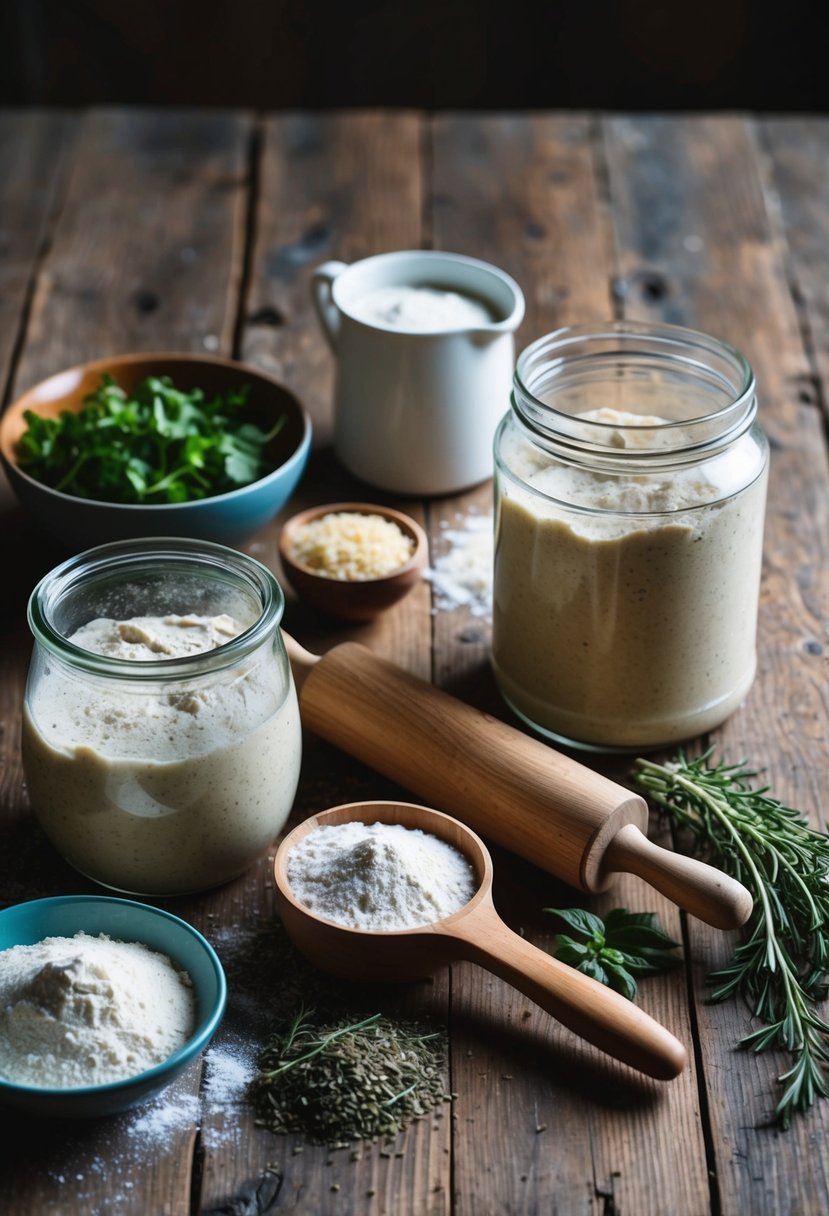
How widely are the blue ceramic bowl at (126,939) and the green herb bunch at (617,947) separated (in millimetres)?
296

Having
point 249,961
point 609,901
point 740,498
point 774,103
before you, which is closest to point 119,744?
point 249,961

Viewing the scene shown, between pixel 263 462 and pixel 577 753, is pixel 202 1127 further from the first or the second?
pixel 263 462

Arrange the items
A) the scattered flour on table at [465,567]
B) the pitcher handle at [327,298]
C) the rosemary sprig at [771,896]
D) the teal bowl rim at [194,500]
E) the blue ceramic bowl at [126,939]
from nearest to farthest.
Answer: the blue ceramic bowl at [126,939] → the rosemary sprig at [771,896] → the teal bowl rim at [194,500] → the scattered flour on table at [465,567] → the pitcher handle at [327,298]

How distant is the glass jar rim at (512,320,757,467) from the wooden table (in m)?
0.31

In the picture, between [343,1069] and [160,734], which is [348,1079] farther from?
[160,734]

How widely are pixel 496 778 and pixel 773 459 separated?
2.63 ft

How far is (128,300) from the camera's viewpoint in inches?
84.6

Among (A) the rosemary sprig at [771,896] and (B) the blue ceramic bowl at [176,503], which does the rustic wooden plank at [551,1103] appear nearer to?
(A) the rosemary sprig at [771,896]

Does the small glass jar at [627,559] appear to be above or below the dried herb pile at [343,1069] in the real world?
above

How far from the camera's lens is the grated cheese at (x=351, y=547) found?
153 cm

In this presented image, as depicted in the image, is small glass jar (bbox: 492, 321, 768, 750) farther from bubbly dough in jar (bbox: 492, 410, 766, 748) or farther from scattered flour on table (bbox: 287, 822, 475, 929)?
scattered flour on table (bbox: 287, 822, 475, 929)

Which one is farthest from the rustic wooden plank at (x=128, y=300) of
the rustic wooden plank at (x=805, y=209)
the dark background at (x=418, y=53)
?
the dark background at (x=418, y=53)

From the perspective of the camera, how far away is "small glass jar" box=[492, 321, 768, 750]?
1.26 metres

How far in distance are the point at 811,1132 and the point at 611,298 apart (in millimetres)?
1436
